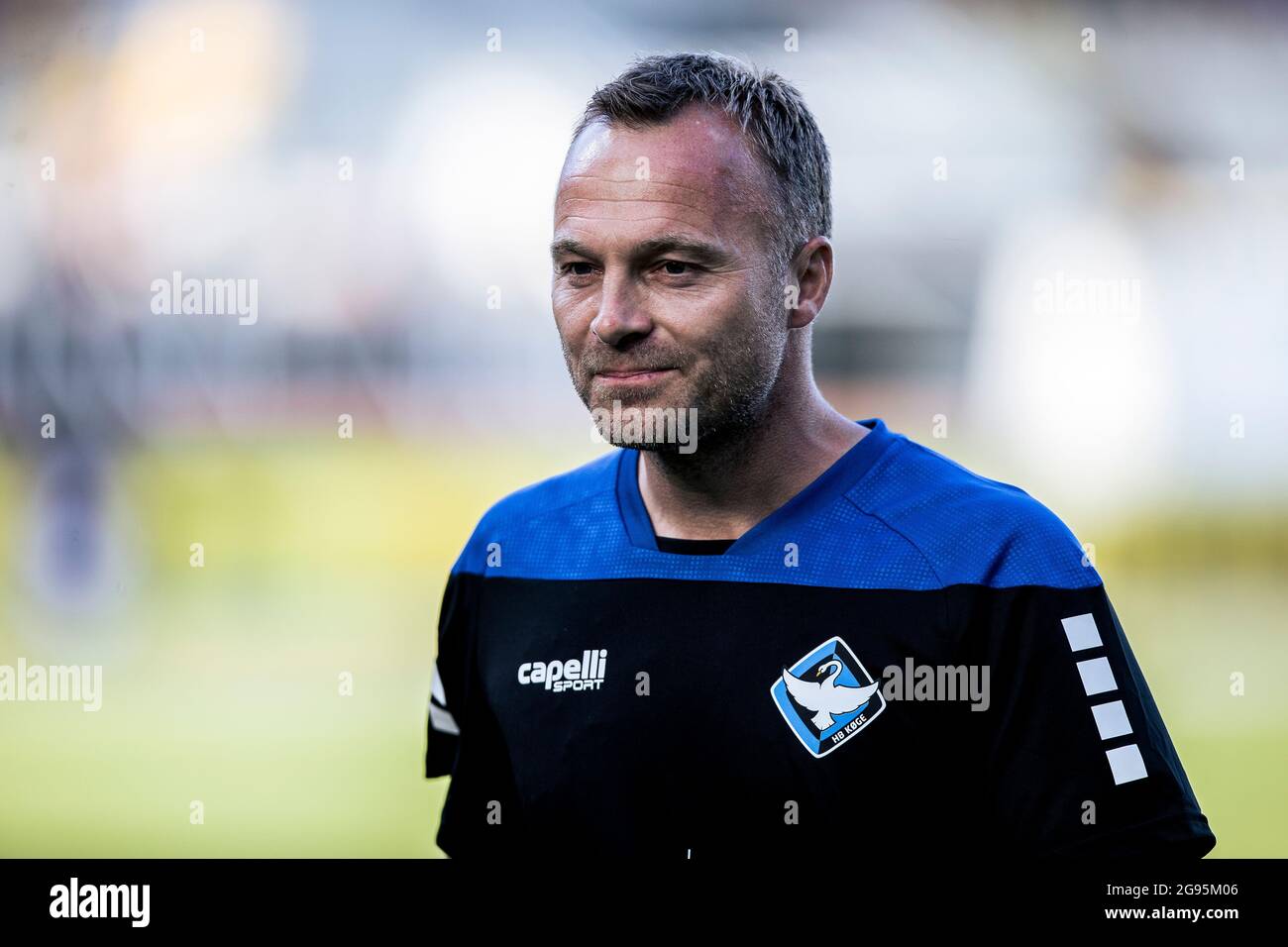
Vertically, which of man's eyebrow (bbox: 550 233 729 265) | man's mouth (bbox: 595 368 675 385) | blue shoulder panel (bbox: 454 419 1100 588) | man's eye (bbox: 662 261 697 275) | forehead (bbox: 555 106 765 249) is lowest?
blue shoulder panel (bbox: 454 419 1100 588)

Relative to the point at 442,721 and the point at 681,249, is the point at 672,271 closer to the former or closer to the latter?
the point at 681,249

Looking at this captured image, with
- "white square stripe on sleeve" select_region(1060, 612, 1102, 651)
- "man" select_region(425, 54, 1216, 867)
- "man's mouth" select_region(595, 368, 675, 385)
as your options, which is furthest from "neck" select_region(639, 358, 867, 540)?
"white square stripe on sleeve" select_region(1060, 612, 1102, 651)

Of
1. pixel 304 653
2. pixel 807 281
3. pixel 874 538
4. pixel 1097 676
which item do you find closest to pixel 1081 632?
pixel 1097 676

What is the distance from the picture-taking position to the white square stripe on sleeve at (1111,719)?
1.59 meters

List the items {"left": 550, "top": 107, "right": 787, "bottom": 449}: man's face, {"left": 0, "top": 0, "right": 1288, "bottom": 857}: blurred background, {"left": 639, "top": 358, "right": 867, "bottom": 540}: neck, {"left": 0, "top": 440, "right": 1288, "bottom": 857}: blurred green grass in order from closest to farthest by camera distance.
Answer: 1. {"left": 550, "top": 107, "right": 787, "bottom": 449}: man's face
2. {"left": 639, "top": 358, "right": 867, "bottom": 540}: neck
3. {"left": 0, "top": 440, "right": 1288, "bottom": 857}: blurred green grass
4. {"left": 0, "top": 0, "right": 1288, "bottom": 857}: blurred background

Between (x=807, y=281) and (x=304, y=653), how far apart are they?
5844 millimetres

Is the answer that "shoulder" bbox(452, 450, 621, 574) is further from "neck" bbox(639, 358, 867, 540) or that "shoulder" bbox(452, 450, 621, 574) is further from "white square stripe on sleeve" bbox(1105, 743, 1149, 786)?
"white square stripe on sleeve" bbox(1105, 743, 1149, 786)

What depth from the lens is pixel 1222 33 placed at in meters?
9.40

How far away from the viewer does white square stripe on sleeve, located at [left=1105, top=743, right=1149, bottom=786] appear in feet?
5.20

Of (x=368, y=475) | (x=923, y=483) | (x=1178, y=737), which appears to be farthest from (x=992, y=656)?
(x=368, y=475)

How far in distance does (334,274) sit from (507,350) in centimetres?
132

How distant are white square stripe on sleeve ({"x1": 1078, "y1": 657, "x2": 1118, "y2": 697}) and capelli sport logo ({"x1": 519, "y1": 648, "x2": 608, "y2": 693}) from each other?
65 centimetres

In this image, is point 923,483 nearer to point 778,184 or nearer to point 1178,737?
point 778,184

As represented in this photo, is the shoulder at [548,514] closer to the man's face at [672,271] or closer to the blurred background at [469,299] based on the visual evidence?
the man's face at [672,271]
